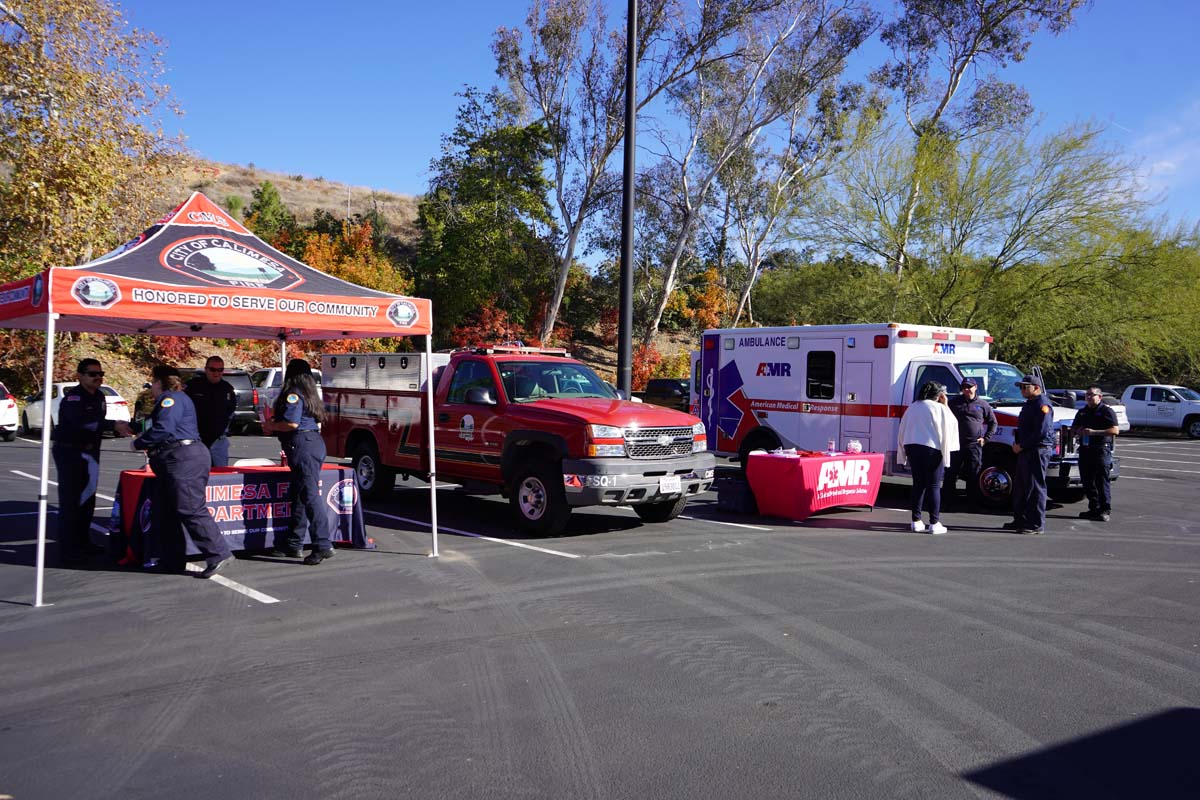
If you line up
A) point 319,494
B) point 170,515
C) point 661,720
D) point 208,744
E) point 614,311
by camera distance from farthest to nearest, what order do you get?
point 614,311 → point 319,494 → point 170,515 → point 661,720 → point 208,744

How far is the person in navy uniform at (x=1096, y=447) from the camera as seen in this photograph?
36.6ft

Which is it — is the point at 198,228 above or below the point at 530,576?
above

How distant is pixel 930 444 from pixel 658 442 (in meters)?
3.14

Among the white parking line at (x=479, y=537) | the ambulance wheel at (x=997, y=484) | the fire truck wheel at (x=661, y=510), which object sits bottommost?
the white parking line at (x=479, y=537)

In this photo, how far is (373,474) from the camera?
12.2 m

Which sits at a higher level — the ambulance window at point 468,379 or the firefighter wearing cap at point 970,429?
the ambulance window at point 468,379

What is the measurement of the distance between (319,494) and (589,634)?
10.9 feet

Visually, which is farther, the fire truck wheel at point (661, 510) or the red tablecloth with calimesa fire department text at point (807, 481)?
the red tablecloth with calimesa fire department text at point (807, 481)

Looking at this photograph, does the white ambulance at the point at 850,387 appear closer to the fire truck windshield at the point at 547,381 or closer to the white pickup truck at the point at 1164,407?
the fire truck windshield at the point at 547,381

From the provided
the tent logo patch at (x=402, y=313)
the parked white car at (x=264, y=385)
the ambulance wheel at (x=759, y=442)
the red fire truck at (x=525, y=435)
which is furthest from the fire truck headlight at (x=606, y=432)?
the parked white car at (x=264, y=385)

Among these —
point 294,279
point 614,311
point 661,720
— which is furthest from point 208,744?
point 614,311

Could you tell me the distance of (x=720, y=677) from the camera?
210 inches

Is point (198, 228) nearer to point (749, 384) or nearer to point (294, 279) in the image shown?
point (294, 279)

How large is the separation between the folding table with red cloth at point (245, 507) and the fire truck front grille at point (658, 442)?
2806 mm
